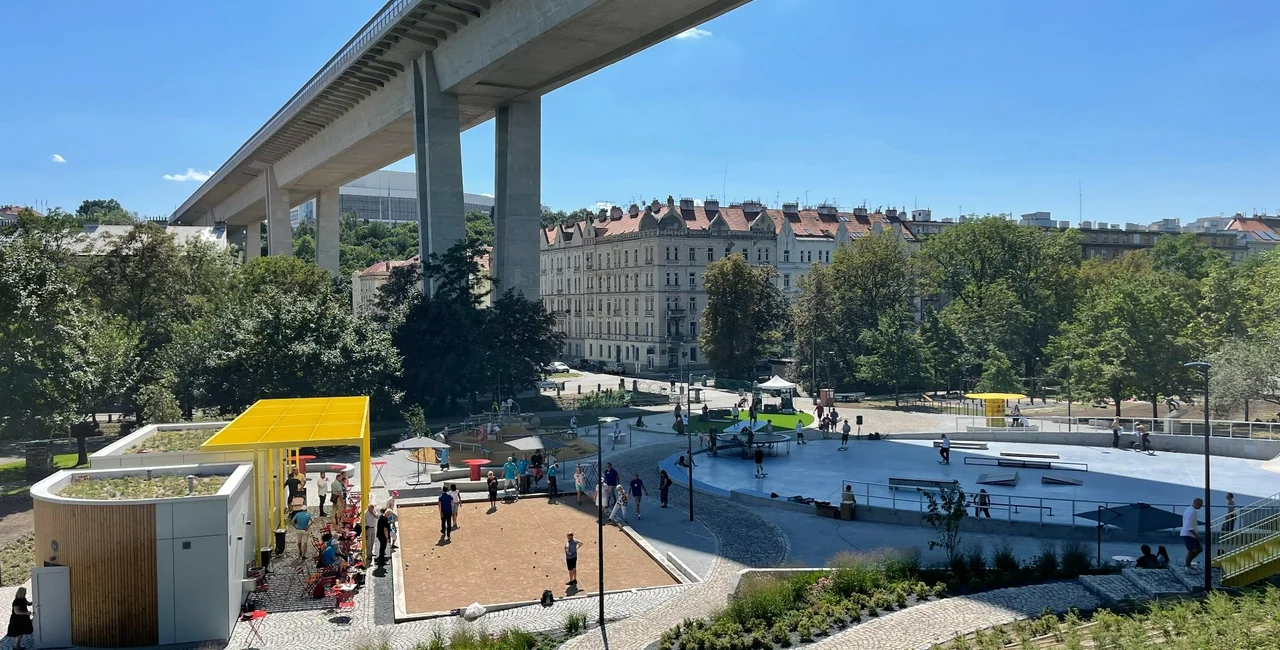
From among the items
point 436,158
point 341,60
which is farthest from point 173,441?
point 341,60

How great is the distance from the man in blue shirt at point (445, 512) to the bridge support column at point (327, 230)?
67.8 metres

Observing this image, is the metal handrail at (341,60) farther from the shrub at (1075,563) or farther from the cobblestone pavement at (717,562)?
the shrub at (1075,563)

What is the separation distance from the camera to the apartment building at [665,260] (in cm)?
7688

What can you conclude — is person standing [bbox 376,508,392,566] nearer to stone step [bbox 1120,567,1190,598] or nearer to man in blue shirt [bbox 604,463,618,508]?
man in blue shirt [bbox 604,463,618,508]

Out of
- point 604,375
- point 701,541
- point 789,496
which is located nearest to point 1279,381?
point 789,496

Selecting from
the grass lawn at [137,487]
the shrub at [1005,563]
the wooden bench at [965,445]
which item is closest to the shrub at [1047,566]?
the shrub at [1005,563]

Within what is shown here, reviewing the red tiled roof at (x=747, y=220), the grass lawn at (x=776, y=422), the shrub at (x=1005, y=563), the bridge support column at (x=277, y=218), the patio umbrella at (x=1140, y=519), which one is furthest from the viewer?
the bridge support column at (x=277, y=218)

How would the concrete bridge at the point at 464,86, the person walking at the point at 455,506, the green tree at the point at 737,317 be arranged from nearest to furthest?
the person walking at the point at 455,506, the concrete bridge at the point at 464,86, the green tree at the point at 737,317

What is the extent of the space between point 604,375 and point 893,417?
3583cm

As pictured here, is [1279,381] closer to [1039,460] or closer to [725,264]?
[1039,460]

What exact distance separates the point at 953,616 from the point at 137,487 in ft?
49.3

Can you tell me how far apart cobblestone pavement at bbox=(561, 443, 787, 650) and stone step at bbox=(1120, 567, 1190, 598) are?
22.2ft

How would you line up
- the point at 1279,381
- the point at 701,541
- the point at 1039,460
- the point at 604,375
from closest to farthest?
the point at 701,541 → the point at 1039,460 → the point at 1279,381 → the point at 604,375

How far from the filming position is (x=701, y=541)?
21984 millimetres
